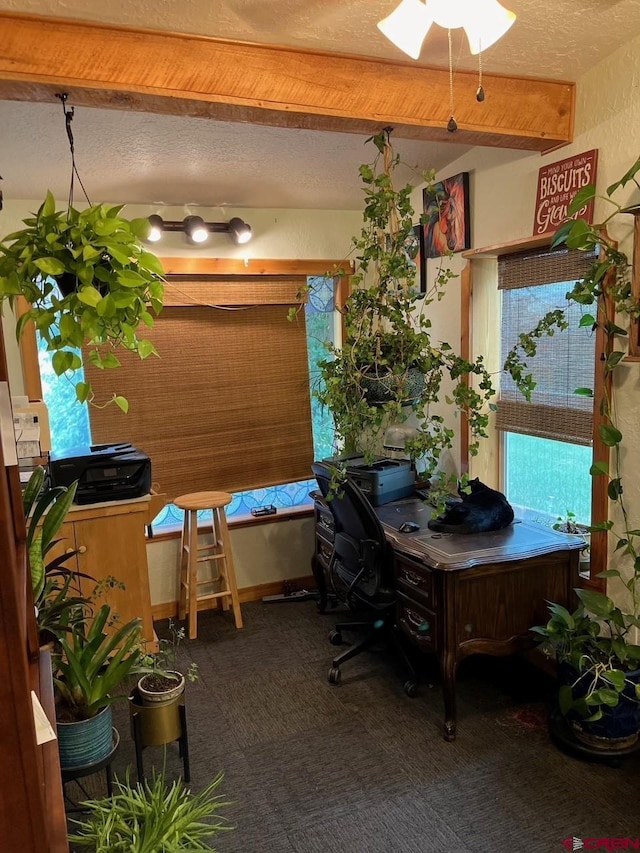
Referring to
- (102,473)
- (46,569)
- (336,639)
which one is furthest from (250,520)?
(46,569)

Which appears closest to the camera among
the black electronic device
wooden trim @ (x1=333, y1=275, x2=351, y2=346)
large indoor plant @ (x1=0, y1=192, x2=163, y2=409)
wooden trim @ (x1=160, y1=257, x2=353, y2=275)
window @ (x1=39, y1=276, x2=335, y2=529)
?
large indoor plant @ (x1=0, y1=192, x2=163, y2=409)

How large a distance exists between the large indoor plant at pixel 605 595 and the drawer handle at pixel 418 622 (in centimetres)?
41

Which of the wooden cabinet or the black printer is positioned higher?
the black printer

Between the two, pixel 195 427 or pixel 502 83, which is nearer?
pixel 502 83

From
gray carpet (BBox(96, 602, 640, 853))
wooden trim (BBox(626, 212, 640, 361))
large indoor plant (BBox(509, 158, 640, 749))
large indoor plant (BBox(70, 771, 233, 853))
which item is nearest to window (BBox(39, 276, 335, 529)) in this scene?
gray carpet (BBox(96, 602, 640, 853))

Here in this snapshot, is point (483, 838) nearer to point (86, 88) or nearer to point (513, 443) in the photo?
point (513, 443)

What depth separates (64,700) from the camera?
1800 millimetres

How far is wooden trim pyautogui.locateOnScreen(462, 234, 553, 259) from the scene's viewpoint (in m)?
2.52

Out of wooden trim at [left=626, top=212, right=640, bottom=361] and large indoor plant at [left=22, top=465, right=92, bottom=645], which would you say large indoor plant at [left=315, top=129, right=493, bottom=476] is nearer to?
wooden trim at [left=626, top=212, right=640, bottom=361]

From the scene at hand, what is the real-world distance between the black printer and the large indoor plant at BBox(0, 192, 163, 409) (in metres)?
1.68

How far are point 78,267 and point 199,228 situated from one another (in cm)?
220

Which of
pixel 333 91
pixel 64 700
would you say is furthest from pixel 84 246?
pixel 64 700

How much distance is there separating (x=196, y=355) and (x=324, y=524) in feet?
4.17

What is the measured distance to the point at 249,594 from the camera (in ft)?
12.5
